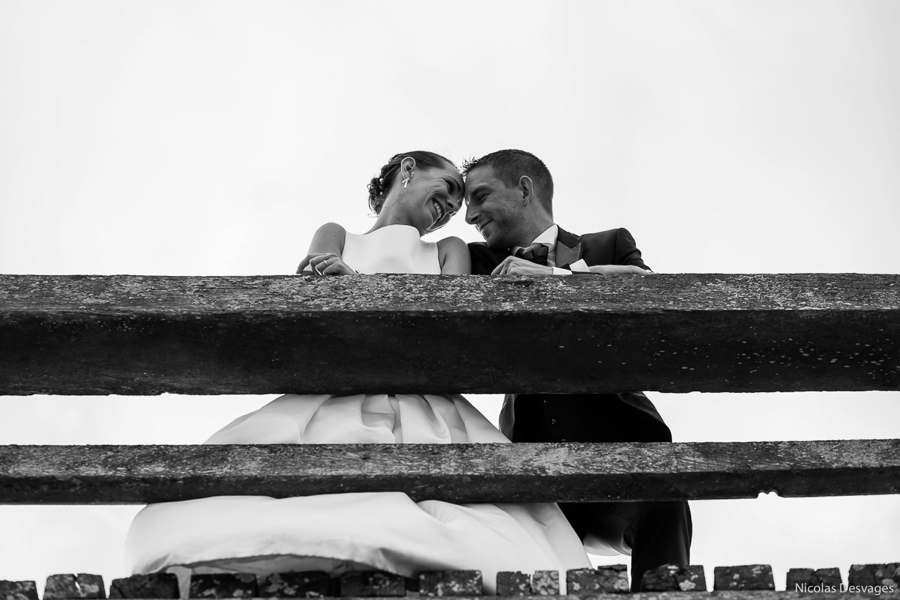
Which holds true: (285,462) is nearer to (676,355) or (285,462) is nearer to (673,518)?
(676,355)

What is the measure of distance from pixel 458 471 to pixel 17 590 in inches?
39.5

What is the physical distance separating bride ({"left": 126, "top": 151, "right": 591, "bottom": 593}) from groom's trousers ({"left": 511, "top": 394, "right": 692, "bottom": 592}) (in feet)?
1.65

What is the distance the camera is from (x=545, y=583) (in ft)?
8.49

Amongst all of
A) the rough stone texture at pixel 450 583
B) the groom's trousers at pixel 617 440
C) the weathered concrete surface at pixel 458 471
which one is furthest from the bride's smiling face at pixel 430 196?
the rough stone texture at pixel 450 583

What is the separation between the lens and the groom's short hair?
5215 mm

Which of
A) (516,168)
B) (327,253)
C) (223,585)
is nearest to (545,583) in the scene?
(223,585)

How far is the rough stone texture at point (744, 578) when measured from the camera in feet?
8.52

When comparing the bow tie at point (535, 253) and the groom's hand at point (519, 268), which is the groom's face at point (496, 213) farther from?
the groom's hand at point (519, 268)

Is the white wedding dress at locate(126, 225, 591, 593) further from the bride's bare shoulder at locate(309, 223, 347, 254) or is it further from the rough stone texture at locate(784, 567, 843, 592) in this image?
the bride's bare shoulder at locate(309, 223, 347, 254)

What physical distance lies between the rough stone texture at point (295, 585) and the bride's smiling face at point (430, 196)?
2348 millimetres

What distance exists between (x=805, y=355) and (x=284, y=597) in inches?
60.3

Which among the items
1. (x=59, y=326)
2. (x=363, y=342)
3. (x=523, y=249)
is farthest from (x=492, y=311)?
(x=523, y=249)

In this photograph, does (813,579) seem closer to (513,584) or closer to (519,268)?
(513,584)

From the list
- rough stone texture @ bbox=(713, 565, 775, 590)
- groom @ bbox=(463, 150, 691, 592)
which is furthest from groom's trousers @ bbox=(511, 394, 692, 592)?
rough stone texture @ bbox=(713, 565, 775, 590)
